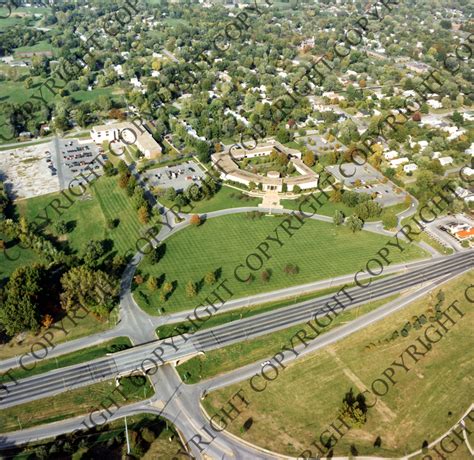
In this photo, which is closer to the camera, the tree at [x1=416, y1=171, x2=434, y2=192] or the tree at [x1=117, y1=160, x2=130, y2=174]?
the tree at [x1=416, y1=171, x2=434, y2=192]

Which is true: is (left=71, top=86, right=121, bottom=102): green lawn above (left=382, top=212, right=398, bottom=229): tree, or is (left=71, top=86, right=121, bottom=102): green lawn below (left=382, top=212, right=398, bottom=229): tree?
below

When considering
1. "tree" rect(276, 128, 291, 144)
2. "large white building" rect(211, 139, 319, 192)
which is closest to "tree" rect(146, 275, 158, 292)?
"large white building" rect(211, 139, 319, 192)

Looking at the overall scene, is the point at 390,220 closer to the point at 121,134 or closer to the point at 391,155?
the point at 391,155

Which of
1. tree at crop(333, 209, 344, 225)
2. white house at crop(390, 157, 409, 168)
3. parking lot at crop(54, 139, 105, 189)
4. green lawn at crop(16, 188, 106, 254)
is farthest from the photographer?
white house at crop(390, 157, 409, 168)

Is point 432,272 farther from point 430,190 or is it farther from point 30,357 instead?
point 30,357

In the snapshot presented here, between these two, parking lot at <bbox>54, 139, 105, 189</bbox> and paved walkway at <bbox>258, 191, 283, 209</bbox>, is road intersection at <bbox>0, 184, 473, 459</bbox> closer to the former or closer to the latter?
paved walkway at <bbox>258, 191, 283, 209</bbox>

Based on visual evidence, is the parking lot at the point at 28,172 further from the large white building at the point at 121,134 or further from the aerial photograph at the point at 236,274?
the large white building at the point at 121,134
